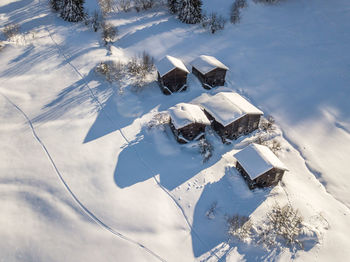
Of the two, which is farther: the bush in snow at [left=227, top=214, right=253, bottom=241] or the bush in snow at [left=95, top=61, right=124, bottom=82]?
the bush in snow at [left=95, top=61, right=124, bottom=82]

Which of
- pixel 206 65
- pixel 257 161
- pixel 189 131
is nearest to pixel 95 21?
pixel 206 65

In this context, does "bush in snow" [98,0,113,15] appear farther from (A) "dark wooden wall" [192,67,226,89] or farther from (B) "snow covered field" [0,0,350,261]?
(A) "dark wooden wall" [192,67,226,89]

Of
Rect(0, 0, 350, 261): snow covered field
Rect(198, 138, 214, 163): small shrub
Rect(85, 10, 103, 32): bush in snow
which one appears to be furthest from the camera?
Rect(85, 10, 103, 32): bush in snow

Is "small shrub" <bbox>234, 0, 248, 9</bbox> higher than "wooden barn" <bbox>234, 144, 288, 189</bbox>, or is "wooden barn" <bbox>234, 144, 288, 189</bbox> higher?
"small shrub" <bbox>234, 0, 248, 9</bbox>

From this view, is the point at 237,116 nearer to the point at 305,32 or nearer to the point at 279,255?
the point at 279,255

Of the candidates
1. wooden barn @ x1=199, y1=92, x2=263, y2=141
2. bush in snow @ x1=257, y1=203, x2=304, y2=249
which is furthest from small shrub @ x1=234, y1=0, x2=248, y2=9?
bush in snow @ x1=257, y1=203, x2=304, y2=249

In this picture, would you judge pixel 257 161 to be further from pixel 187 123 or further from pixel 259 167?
pixel 187 123

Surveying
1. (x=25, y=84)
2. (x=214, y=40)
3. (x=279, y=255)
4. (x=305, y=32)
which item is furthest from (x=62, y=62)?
(x=305, y=32)
